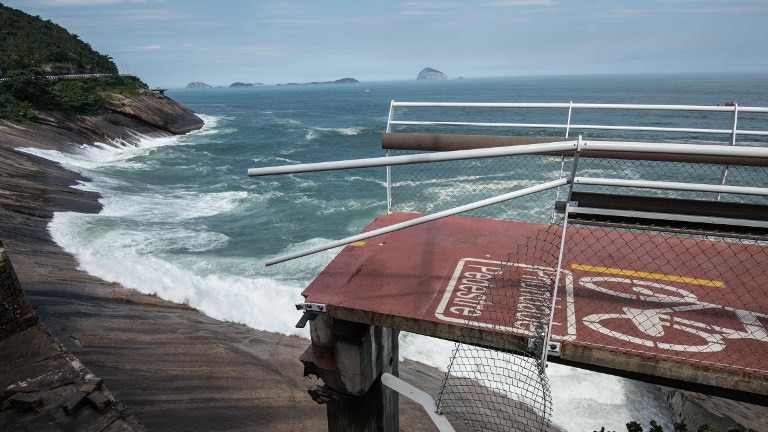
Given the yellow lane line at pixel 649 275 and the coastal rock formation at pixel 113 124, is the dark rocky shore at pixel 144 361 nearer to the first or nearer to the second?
the yellow lane line at pixel 649 275

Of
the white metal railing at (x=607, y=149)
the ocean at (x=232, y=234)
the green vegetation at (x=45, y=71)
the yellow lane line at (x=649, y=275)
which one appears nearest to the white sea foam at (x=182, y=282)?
the ocean at (x=232, y=234)

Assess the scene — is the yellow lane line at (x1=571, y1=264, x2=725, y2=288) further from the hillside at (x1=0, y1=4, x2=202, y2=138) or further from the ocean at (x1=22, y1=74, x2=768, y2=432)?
the hillside at (x1=0, y1=4, x2=202, y2=138)

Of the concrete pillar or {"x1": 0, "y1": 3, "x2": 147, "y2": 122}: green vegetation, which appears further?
{"x1": 0, "y1": 3, "x2": 147, "y2": 122}: green vegetation

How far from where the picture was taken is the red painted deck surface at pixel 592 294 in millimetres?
3654

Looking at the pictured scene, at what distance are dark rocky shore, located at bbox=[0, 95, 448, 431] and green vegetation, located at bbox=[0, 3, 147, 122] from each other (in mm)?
26179

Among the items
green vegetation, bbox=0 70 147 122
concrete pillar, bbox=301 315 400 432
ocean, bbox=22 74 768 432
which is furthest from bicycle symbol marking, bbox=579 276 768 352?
green vegetation, bbox=0 70 147 122

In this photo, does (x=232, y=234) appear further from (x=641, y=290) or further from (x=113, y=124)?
(x=113, y=124)

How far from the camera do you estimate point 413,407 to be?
8844mm

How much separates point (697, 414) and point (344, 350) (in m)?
8.16

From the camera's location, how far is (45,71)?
4922 cm

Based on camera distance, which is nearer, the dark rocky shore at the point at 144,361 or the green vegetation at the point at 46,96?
the dark rocky shore at the point at 144,361

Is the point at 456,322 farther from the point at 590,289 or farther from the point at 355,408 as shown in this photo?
the point at 355,408

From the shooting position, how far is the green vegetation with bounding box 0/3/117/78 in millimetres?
45938

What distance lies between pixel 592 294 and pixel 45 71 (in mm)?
61716
